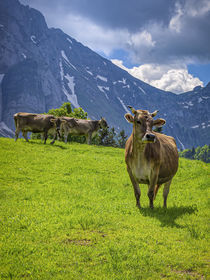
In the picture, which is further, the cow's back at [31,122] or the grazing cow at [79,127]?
the grazing cow at [79,127]

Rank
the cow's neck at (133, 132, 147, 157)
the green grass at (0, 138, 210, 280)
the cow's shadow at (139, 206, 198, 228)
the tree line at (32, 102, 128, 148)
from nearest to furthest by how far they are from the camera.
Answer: the green grass at (0, 138, 210, 280)
the cow's shadow at (139, 206, 198, 228)
the cow's neck at (133, 132, 147, 157)
the tree line at (32, 102, 128, 148)

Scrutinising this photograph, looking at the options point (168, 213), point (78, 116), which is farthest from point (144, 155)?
point (78, 116)

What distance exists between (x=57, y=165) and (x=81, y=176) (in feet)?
10.2

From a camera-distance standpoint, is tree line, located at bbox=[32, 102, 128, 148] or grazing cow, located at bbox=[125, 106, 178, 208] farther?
tree line, located at bbox=[32, 102, 128, 148]

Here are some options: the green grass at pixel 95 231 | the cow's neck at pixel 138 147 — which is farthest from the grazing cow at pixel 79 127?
the cow's neck at pixel 138 147

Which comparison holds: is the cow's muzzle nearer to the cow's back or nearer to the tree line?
the cow's back

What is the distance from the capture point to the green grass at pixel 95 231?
515 centimetres

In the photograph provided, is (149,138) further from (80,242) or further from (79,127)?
(79,127)

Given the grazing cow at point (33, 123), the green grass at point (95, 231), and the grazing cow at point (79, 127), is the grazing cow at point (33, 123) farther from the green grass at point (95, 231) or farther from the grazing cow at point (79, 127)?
the green grass at point (95, 231)

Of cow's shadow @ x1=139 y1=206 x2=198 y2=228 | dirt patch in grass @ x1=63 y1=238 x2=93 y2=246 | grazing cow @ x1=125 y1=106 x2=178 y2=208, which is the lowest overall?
dirt patch in grass @ x1=63 y1=238 x2=93 y2=246

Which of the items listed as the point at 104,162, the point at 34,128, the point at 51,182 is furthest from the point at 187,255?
the point at 34,128

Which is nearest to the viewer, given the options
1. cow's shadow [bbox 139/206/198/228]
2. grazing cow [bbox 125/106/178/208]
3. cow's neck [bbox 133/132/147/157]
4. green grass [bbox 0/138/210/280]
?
green grass [bbox 0/138/210/280]

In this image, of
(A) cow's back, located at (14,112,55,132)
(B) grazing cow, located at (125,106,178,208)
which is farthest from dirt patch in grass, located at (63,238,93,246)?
(A) cow's back, located at (14,112,55,132)

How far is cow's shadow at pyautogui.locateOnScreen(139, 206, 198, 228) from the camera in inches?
320
